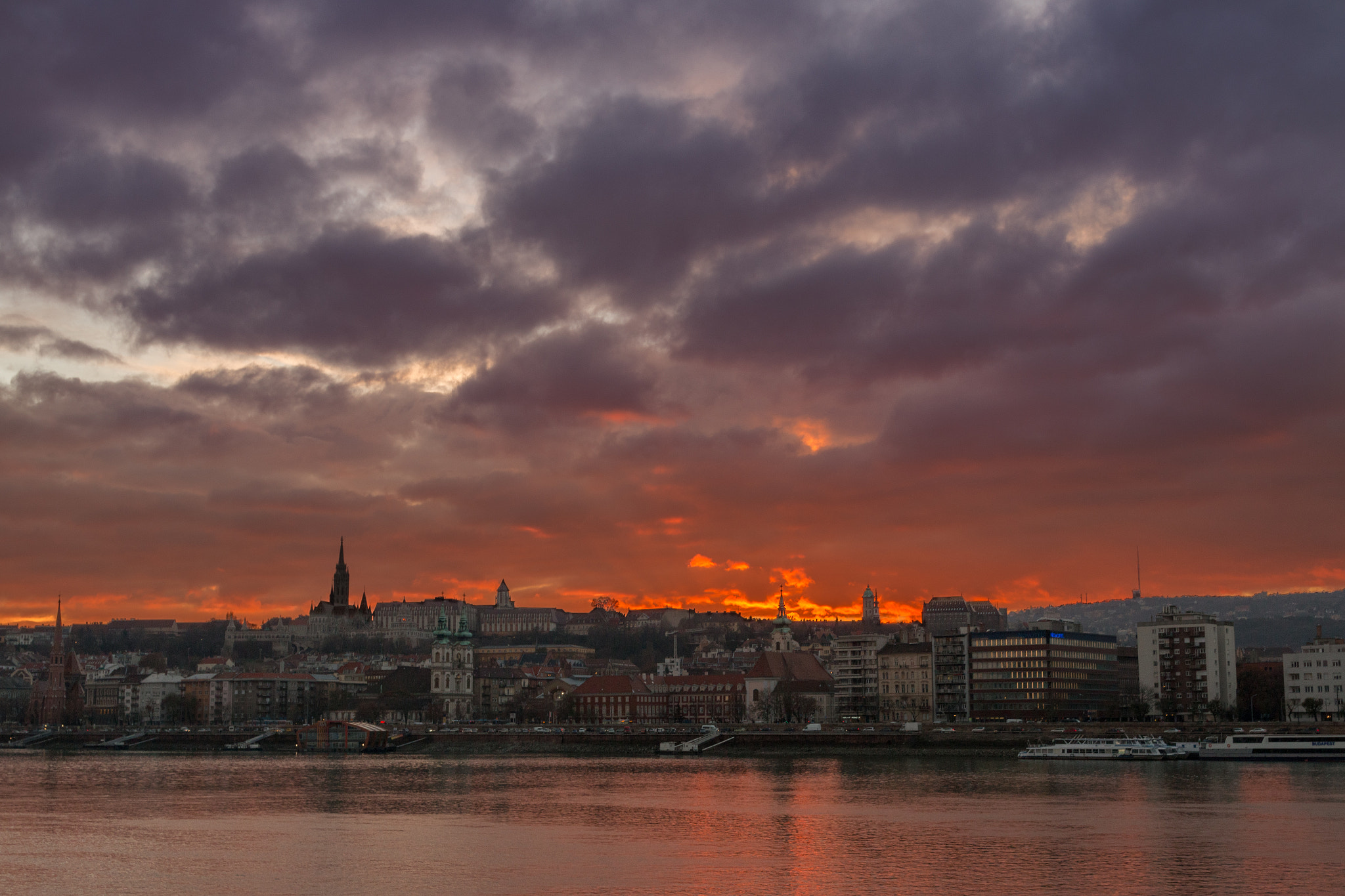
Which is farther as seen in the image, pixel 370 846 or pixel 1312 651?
pixel 1312 651

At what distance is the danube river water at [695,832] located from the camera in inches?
1903

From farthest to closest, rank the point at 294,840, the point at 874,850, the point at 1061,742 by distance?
1. the point at 1061,742
2. the point at 294,840
3. the point at 874,850

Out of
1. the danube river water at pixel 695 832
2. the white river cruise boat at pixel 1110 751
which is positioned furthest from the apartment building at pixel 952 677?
the danube river water at pixel 695 832

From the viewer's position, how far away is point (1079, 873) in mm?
49094

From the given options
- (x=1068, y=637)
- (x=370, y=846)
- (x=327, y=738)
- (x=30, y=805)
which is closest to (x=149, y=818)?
(x=30, y=805)

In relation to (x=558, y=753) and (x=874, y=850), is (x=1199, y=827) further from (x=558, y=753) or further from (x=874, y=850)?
(x=558, y=753)

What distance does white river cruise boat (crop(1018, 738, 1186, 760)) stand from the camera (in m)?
120

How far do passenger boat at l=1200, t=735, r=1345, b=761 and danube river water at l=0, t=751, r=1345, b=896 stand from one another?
40.4ft

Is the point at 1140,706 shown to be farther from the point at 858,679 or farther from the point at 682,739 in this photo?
the point at 682,739

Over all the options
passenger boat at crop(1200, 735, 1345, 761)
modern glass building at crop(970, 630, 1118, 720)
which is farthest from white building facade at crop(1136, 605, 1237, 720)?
passenger boat at crop(1200, 735, 1345, 761)

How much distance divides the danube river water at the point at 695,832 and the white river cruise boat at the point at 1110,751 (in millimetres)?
14097

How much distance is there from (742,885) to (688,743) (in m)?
108

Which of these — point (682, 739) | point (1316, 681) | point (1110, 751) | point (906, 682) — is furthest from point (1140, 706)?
point (682, 739)

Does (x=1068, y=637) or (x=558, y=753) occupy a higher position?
(x=1068, y=637)
